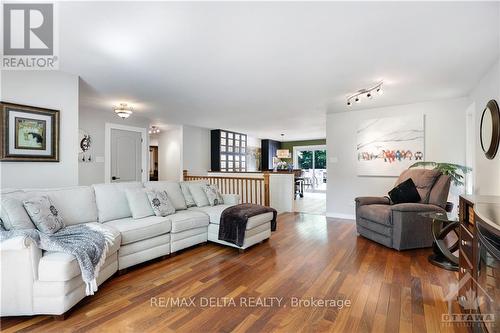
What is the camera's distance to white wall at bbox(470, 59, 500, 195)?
270 centimetres

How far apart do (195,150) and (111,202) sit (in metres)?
4.31

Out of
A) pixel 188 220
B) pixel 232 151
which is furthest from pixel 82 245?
pixel 232 151

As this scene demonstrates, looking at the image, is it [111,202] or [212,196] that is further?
[212,196]

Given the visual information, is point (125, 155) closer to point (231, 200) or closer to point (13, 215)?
point (231, 200)

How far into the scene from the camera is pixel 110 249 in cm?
226

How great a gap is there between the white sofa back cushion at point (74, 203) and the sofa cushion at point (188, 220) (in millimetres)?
898

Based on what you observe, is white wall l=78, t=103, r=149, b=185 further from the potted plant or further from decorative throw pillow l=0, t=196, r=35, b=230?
A: the potted plant

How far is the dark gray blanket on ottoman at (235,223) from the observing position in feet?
10.2

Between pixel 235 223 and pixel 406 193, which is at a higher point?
pixel 406 193

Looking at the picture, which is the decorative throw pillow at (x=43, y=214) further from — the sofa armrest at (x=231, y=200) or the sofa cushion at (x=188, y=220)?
the sofa armrest at (x=231, y=200)

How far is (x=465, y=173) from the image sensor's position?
13.3ft

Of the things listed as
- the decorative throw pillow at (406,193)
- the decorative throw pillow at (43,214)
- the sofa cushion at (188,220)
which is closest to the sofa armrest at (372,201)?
the decorative throw pillow at (406,193)

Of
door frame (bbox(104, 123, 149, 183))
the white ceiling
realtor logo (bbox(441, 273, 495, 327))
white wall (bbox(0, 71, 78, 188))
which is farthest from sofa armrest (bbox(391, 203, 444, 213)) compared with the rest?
door frame (bbox(104, 123, 149, 183))

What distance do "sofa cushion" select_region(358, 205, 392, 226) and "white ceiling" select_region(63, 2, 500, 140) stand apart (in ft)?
5.86
